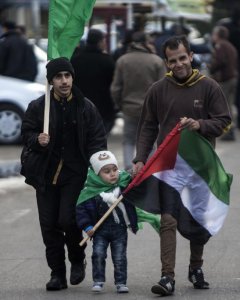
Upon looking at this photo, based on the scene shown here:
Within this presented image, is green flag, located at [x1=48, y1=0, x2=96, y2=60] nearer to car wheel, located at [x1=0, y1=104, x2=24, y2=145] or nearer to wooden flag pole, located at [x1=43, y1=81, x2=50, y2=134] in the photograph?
wooden flag pole, located at [x1=43, y1=81, x2=50, y2=134]

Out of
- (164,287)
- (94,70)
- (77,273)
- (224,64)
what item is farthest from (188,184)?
(224,64)

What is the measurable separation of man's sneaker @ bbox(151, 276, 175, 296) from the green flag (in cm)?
185

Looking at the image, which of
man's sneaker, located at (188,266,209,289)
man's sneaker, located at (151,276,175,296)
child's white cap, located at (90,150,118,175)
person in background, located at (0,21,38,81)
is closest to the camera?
man's sneaker, located at (151,276,175,296)

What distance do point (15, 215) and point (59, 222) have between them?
4293 mm

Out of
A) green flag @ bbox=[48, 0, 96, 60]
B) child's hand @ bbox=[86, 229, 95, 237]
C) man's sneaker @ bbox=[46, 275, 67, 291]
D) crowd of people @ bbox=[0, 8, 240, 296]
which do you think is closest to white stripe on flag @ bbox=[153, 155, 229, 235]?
crowd of people @ bbox=[0, 8, 240, 296]

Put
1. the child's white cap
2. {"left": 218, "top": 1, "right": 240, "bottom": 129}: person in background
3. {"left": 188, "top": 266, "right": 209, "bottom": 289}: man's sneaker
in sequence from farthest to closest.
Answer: {"left": 218, "top": 1, "right": 240, "bottom": 129}: person in background, {"left": 188, "top": 266, "right": 209, "bottom": 289}: man's sneaker, the child's white cap

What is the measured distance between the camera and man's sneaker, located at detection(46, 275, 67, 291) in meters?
8.41

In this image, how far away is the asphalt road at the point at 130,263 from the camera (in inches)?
323

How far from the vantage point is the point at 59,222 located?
8289 mm

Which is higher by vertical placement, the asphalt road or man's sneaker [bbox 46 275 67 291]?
man's sneaker [bbox 46 275 67 291]

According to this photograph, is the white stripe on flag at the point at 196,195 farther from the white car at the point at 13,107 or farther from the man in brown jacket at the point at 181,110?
the white car at the point at 13,107

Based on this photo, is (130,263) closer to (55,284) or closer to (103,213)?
(55,284)

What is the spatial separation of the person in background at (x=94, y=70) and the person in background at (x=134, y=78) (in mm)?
1457

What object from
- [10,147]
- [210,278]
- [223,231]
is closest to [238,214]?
[223,231]
